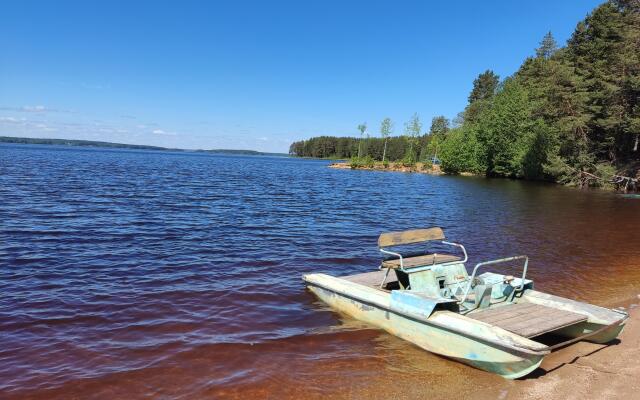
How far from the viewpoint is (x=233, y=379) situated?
6859 millimetres

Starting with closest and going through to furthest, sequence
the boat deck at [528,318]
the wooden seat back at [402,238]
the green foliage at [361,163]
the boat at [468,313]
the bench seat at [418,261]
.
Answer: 1. the boat at [468,313]
2. the boat deck at [528,318]
3. the bench seat at [418,261]
4. the wooden seat back at [402,238]
5. the green foliage at [361,163]

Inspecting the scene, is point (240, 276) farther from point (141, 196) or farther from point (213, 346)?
point (141, 196)

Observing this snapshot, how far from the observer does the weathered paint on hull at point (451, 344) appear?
636 cm

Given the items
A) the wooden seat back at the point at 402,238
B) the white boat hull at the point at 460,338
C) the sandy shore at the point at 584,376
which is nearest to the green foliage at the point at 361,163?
the wooden seat back at the point at 402,238

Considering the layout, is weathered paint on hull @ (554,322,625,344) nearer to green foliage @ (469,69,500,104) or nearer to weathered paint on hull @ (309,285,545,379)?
weathered paint on hull @ (309,285,545,379)

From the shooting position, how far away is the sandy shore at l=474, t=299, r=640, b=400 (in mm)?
6203

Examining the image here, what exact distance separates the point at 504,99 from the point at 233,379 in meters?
73.7

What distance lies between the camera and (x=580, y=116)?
50188mm

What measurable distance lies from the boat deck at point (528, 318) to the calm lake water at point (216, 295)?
940 millimetres

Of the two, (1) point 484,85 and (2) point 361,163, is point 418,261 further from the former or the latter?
(1) point 484,85

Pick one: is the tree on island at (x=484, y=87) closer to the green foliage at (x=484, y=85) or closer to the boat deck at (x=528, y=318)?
the green foliage at (x=484, y=85)

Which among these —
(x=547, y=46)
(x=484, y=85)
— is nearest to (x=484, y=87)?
(x=484, y=85)

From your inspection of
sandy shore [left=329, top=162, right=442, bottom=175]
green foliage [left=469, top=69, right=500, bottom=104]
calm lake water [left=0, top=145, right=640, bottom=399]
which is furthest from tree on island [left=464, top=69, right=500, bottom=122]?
calm lake water [left=0, top=145, right=640, bottom=399]

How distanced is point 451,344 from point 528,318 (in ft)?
5.13
